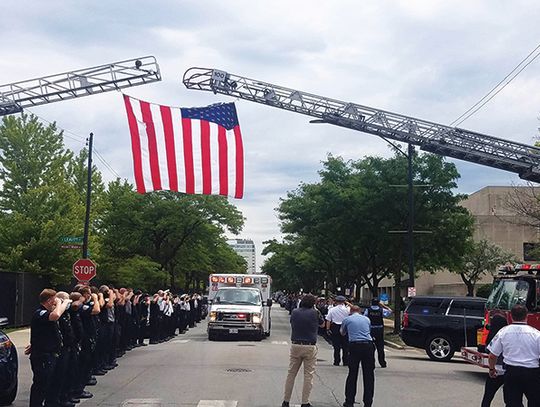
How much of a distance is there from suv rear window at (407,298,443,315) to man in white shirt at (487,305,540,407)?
11.6 m

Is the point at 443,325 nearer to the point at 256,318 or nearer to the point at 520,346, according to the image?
the point at 256,318

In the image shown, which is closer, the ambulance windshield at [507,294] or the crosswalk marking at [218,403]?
the crosswalk marking at [218,403]

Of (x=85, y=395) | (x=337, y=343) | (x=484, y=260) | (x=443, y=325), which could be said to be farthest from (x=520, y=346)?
(x=484, y=260)

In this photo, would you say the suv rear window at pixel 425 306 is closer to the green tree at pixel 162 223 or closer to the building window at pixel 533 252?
the building window at pixel 533 252

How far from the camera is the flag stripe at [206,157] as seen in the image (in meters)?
19.8

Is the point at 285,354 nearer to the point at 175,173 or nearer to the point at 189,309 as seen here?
the point at 175,173

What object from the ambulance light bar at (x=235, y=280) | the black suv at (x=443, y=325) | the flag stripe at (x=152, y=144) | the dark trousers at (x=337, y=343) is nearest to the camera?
the dark trousers at (x=337, y=343)

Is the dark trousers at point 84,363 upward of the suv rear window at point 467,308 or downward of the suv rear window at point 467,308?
downward

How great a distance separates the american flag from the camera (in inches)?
755

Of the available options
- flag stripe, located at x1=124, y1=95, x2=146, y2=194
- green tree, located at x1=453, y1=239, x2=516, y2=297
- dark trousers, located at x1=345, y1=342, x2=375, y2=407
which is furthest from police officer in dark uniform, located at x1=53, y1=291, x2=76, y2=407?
green tree, located at x1=453, y1=239, x2=516, y2=297

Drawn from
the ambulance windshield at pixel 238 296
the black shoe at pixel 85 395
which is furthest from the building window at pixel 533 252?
the black shoe at pixel 85 395

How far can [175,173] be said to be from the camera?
64.2 ft

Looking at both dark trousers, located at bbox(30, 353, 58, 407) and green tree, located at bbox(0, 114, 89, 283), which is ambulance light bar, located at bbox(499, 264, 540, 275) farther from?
green tree, located at bbox(0, 114, 89, 283)

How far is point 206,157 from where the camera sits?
65.5 feet
